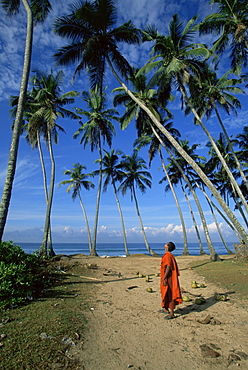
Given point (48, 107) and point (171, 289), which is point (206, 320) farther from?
point (48, 107)

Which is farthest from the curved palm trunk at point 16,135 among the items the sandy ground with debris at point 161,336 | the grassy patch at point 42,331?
the sandy ground with debris at point 161,336

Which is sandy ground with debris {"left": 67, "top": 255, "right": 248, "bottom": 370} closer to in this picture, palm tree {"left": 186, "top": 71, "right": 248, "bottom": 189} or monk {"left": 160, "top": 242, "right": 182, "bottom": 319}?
monk {"left": 160, "top": 242, "right": 182, "bottom": 319}

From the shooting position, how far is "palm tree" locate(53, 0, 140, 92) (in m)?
12.2

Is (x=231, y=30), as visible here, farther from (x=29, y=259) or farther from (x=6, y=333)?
(x=6, y=333)

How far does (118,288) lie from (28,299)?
10.9 feet

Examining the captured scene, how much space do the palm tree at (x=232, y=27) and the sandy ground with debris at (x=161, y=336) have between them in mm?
14719

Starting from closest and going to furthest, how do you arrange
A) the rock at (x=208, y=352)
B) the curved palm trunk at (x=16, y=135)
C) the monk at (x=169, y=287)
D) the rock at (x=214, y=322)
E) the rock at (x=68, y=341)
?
the rock at (x=208, y=352) < the rock at (x=68, y=341) < the rock at (x=214, y=322) < the monk at (x=169, y=287) < the curved palm trunk at (x=16, y=135)

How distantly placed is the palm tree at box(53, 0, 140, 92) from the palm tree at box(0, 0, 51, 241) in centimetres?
165

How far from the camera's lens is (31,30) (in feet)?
28.3

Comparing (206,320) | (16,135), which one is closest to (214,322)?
(206,320)

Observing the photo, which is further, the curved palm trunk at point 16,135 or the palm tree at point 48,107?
the palm tree at point 48,107

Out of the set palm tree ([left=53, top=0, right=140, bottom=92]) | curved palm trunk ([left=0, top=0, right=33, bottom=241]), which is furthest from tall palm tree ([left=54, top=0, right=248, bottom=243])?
curved palm trunk ([left=0, top=0, right=33, bottom=241])

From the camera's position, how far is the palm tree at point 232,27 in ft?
42.7

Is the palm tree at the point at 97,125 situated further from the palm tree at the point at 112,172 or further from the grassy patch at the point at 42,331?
the grassy patch at the point at 42,331
